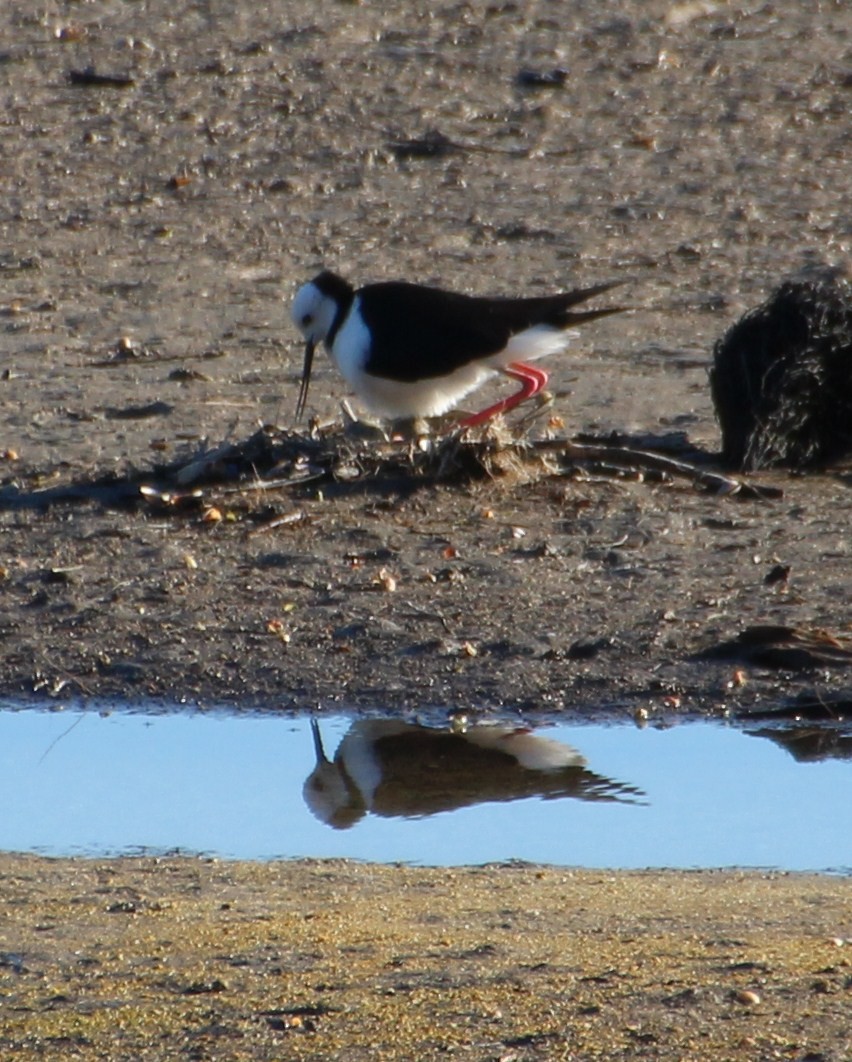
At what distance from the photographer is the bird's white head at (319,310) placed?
27.2ft

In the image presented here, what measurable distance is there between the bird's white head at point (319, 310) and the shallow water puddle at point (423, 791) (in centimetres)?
276

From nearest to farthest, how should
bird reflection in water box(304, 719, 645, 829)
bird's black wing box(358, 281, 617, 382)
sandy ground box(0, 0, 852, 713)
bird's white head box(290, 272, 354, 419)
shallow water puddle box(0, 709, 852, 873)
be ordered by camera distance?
1. shallow water puddle box(0, 709, 852, 873)
2. bird reflection in water box(304, 719, 645, 829)
3. sandy ground box(0, 0, 852, 713)
4. bird's black wing box(358, 281, 617, 382)
5. bird's white head box(290, 272, 354, 419)

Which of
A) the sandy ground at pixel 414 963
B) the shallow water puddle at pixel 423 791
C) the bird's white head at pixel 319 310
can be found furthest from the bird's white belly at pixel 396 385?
the sandy ground at pixel 414 963

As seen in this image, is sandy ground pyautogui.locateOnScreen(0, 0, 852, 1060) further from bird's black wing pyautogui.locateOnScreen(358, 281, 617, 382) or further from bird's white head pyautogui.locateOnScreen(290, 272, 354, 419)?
bird's black wing pyautogui.locateOnScreen(358, 281, 617, 382)

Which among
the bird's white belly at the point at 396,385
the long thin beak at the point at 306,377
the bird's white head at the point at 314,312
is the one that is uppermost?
the bird's white head at the point at 314,312

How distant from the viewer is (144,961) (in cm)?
388

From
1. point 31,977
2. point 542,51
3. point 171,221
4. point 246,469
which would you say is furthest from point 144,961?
point 542,51

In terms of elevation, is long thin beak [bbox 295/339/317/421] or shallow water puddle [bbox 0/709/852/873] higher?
long thin beak [bbox 295/339/317/421]

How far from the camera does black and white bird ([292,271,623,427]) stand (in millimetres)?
7727

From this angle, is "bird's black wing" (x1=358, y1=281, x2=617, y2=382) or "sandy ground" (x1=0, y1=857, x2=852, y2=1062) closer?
"sandy ground" (x1=0, y1=857, x2=852, y2=1062)

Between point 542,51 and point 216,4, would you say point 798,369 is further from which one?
point 216,4

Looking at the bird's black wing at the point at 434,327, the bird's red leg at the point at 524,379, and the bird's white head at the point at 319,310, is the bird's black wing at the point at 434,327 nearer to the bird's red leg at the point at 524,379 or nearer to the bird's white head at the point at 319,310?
the bird's red leg at the point at 524,379

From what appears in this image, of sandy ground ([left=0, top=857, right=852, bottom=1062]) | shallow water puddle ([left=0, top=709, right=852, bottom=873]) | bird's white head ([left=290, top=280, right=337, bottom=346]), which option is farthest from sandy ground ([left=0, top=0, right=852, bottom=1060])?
bird's white head ([left=290, top=280, right=337, bottom=346])

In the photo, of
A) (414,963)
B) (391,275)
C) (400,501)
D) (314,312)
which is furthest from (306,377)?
(414,963)
